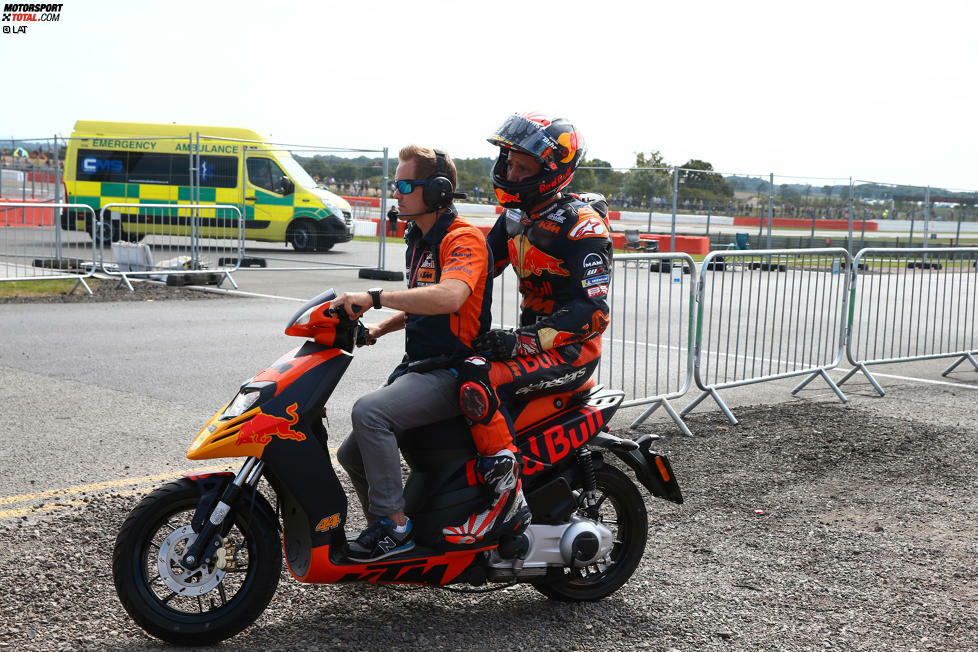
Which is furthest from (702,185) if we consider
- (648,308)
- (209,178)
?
(648,308)

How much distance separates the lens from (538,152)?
3.75 meters

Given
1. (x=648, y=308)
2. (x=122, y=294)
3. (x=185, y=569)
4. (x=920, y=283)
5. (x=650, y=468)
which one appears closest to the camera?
(x=185, y=569)

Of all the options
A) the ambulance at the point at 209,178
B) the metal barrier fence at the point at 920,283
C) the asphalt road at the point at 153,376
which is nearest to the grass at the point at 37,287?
the asphalt road at the point at 153,376

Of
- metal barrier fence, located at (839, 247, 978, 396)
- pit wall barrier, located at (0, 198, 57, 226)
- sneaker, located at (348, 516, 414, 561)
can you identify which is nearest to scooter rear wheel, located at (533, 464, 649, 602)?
sneaker, located at (348, 516, 414, 561)

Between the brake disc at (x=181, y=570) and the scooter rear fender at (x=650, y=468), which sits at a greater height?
the scooter rear fender at (x=650, y=468)

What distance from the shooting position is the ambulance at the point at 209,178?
21.3 m

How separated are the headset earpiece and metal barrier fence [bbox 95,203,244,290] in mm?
11865

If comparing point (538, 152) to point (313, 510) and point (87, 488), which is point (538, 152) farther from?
point (87, 488)

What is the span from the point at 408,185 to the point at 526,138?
1.79 ft

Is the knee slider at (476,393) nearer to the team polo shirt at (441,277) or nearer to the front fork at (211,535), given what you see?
the team polo shirt at (441,277)

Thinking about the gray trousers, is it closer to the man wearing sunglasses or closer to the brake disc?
the man wearing sunglasses

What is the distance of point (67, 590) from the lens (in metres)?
3.74

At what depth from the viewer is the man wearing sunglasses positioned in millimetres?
3383

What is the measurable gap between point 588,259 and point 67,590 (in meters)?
2.34
